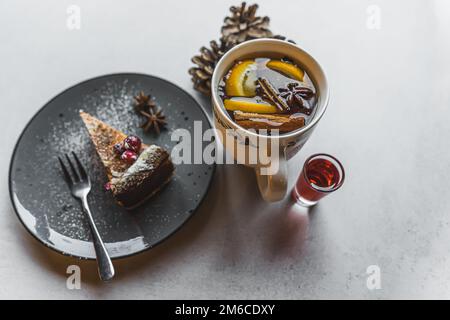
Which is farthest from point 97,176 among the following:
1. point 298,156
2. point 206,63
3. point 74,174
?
point 298,156

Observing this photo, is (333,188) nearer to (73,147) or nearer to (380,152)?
(380,152)

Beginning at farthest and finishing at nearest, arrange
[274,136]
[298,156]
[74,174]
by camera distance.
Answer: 1. [298,156]
2. [74,174]
3. [274,136]

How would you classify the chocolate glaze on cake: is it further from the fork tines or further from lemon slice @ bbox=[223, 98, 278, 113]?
lemon slice @ bbox=[223, 98, 278, 113]

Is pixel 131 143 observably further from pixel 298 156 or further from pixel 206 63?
pixel 298 156

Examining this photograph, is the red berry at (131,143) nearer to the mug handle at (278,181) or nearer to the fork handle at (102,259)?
the fork handle at (102,259)

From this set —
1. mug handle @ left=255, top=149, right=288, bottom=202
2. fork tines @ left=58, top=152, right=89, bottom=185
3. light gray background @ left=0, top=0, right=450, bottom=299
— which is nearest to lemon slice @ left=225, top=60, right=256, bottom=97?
mug handle @ left=255, top=149, right=288, bottom=202

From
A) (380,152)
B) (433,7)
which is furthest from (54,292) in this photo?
(433,7)

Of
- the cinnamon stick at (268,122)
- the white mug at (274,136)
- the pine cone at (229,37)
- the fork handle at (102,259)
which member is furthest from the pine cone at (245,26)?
the fork handle at (102,259)
